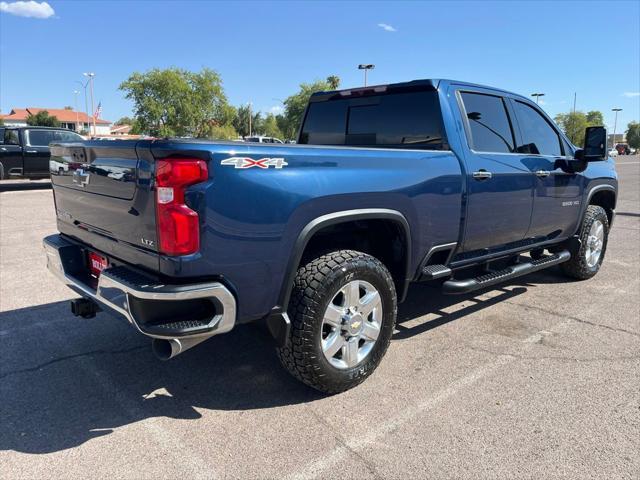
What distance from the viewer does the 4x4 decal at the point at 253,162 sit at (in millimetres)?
2480

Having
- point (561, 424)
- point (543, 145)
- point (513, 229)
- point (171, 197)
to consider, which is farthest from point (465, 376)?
point (543, 145)

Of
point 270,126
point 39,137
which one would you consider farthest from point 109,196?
point 270,126

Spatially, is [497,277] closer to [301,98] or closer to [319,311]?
[319,311]

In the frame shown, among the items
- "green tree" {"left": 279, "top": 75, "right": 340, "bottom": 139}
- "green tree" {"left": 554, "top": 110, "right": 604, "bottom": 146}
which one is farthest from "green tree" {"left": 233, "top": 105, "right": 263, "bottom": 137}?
"green tree" {"left": 554, "top": 110, "right": 604, "bottom": 146}

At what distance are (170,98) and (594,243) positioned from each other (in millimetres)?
64600

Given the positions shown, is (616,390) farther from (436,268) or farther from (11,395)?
(11,395)

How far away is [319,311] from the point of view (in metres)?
2.93

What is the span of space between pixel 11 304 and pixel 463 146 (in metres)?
4.38

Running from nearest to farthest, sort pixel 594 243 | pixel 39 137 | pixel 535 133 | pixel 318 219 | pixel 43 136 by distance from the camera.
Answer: pixel 318 219 < pixel 535 133 < pixel 594 243 < pixel 39 137 < pixel 43 136

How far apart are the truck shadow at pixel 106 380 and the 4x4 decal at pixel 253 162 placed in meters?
1.49

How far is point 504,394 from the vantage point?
3.22m

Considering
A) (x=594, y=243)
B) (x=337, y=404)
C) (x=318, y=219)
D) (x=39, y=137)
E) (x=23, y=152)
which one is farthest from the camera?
(x=39, y=137)

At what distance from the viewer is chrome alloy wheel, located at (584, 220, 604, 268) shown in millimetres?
5825

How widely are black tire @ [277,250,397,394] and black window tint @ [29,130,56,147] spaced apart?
47.8 ft
